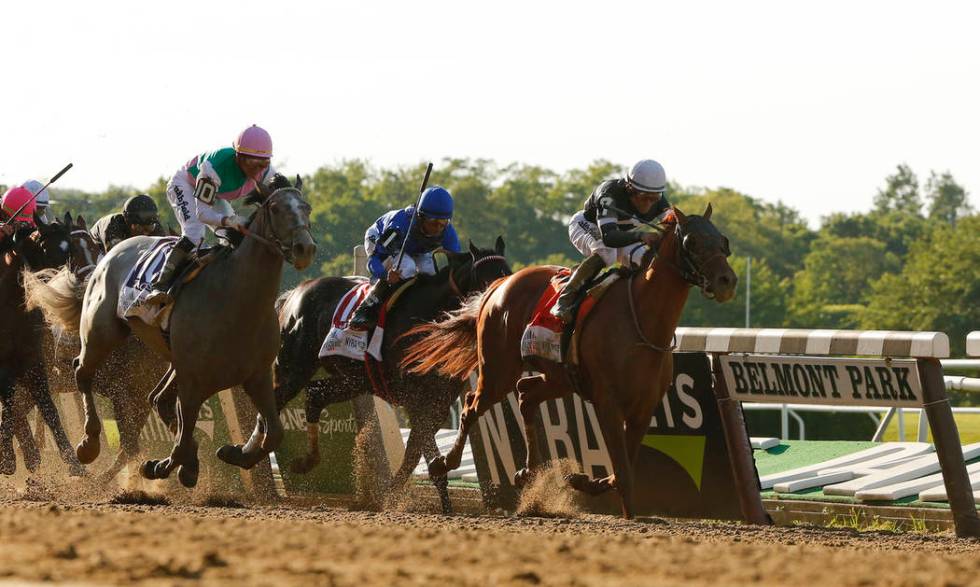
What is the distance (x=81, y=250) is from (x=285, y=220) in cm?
322

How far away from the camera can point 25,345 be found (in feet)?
36.8

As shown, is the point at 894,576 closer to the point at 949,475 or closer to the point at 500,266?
the point at 949,475

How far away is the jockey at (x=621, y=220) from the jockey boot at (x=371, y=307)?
1731 mm

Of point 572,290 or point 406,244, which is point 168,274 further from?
point 572,290

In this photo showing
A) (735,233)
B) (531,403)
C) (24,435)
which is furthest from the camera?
(735,233)

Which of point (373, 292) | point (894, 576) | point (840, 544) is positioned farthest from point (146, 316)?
point (894, 576)

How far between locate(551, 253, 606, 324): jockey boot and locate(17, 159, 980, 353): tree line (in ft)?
155

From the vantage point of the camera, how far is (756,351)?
30.0ft

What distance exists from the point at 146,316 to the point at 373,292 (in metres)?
1.82

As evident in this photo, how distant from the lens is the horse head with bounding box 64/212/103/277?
36.2 ft

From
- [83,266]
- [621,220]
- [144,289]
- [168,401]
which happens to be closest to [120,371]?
[83,266]

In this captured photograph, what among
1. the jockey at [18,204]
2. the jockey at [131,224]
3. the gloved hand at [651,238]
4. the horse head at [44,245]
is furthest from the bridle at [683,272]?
the jockey at [18,204]

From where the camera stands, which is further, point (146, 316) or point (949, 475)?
point (146, 316)

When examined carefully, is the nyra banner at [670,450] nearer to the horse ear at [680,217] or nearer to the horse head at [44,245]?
the horse ear at [680,217]
